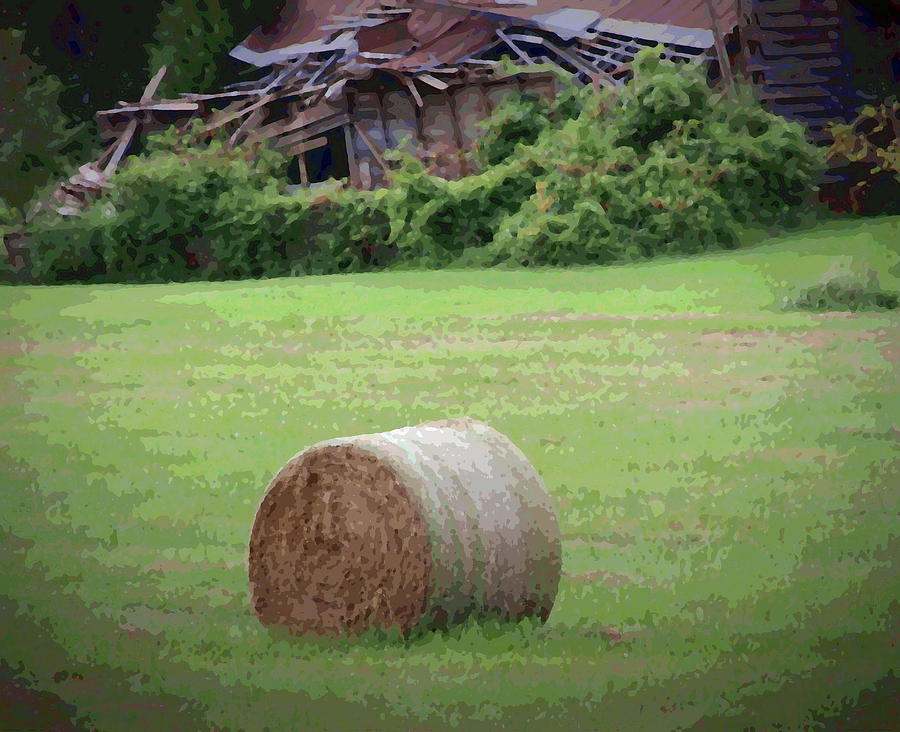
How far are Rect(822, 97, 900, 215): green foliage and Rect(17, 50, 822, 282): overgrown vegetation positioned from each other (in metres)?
1.10

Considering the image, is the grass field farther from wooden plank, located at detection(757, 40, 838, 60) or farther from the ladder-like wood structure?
wooden plank, located at detection(757, 40, 838, 60)

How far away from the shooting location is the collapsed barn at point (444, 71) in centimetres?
2416

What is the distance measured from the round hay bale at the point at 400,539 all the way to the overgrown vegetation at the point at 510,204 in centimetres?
1459

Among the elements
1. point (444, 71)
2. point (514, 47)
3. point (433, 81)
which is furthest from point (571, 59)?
point (433, 81)

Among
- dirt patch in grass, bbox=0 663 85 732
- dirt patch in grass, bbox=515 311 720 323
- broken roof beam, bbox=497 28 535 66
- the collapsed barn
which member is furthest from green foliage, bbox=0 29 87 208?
dirt patch in grass, bbox=0 663 85 732

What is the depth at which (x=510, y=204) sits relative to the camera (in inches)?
856

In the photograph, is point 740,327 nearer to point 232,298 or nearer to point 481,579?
point 232,298

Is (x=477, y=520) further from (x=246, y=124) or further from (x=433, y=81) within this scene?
(x=246, y=124)

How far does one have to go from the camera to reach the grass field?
17.3ft

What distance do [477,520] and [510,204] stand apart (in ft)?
53.9

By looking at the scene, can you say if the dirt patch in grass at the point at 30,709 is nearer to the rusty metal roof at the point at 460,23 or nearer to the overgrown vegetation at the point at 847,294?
the overgrown vegetation at the point at 847,294

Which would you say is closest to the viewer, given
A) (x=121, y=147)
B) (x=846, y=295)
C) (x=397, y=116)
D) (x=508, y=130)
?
(x=846, y=295)

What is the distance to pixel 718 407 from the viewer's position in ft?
35.3

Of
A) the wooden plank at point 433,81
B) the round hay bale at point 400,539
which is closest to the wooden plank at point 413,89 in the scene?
the wooden plank at point 433,81
